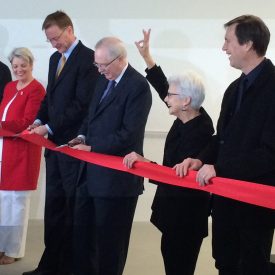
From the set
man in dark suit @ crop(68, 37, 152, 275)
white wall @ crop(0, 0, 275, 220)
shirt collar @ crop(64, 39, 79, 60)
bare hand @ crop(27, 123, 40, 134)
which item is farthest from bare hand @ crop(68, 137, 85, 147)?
white wall @ crop(0, 0, 275, 220)

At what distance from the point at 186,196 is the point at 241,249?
1.31 ft

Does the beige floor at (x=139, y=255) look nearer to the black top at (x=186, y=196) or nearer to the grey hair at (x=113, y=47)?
the black top at (x=186, y=196)

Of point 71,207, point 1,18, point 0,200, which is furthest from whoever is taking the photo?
point 1,18

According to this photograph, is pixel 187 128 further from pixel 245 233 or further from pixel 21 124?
pixel 21 124

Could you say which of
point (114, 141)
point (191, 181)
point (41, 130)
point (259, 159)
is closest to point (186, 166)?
point (191, 181)

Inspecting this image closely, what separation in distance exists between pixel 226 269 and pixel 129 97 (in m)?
1.05

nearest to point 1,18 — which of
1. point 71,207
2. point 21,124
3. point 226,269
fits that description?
point 21,124

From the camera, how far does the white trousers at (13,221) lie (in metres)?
3.77

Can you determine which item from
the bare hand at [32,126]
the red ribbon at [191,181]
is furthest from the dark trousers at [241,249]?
the bare hand at [32,126]

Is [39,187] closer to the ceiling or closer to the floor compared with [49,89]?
closer to the floor

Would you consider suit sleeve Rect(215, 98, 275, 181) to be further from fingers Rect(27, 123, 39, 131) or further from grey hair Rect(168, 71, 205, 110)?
fingers Rect(27, 123, 39, 131)

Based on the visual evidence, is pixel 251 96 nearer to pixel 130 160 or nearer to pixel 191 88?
pixel 191 88

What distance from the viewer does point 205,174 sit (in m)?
2.26

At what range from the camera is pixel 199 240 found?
2.58m
